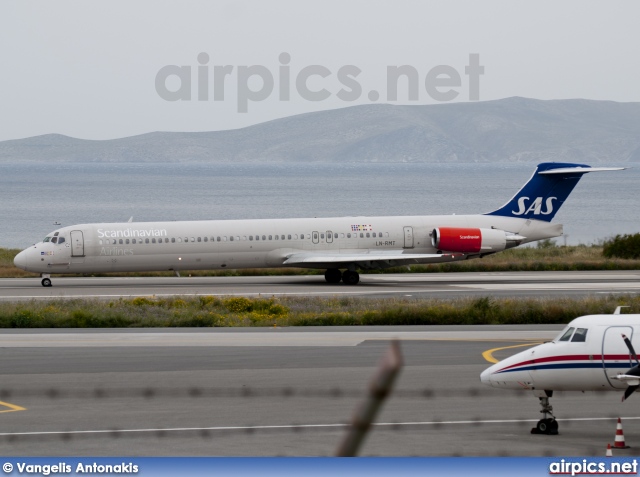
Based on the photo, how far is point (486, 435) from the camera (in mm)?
16000

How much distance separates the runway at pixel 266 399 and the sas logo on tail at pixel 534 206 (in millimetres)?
20121

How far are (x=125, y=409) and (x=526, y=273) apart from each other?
115ft

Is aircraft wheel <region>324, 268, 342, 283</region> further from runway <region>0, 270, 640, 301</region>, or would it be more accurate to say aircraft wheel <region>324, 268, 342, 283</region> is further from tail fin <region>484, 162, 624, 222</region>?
tail fin <region>484, 162, 624, 222</region>

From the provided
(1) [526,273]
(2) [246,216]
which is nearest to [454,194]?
(2) [246,216]

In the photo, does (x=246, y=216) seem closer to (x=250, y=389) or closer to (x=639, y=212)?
(x=639, y=212)

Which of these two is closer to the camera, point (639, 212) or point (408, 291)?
point (408, 291)

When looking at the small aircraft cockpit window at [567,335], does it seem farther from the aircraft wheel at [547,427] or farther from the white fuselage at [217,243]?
the white fuselage at [217,243]

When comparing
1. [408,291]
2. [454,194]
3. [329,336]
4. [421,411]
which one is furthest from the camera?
[454,194]

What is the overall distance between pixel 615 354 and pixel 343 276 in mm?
29996

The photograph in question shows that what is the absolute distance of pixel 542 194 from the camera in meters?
47.4

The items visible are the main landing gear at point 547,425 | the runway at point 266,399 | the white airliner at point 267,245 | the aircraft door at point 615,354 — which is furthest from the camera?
the white airliner at point 267,245

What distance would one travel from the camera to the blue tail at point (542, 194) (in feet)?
155

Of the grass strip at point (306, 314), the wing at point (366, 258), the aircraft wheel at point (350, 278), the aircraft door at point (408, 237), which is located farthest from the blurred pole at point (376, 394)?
the aircraft door at point (408, 237)

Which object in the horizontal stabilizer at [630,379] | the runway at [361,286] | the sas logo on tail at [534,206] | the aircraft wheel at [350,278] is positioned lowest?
the runway at [361,286]
